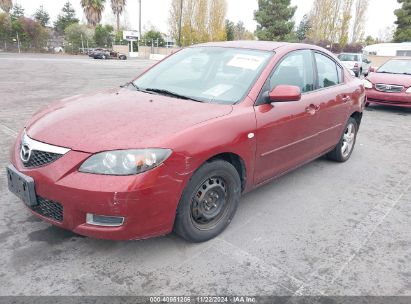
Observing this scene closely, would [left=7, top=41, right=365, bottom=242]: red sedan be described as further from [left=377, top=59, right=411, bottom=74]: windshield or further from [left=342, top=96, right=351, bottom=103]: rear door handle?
[left=377, top=59, right=411, bottom=74]: windshield

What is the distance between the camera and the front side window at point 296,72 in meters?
3.61

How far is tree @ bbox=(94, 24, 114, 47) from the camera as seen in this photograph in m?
53.3

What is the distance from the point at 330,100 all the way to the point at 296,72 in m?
0.69

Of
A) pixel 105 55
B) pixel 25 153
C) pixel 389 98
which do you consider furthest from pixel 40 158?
pixel 105 55

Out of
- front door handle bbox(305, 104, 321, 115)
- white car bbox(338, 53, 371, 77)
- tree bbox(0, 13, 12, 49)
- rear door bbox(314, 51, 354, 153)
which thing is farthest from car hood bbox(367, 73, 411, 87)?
tree bbox(0, 13, 12, 49)

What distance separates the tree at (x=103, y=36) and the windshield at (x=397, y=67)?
49.2 m

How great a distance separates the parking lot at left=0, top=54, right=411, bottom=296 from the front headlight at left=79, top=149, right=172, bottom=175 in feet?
2.41

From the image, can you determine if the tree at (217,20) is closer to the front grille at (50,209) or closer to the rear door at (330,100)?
the rear door at (330,100)

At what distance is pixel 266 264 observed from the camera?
279cm

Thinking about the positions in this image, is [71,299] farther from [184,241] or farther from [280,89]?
[280,89]

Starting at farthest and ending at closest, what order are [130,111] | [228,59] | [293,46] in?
[293,46] → [228,59] → [130,111]

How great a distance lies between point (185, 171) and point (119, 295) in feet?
3.00

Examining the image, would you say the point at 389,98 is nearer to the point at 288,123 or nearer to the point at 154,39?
the point at 288,123

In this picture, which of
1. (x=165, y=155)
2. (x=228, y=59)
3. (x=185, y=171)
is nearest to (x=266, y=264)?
(x=185, y=171)
